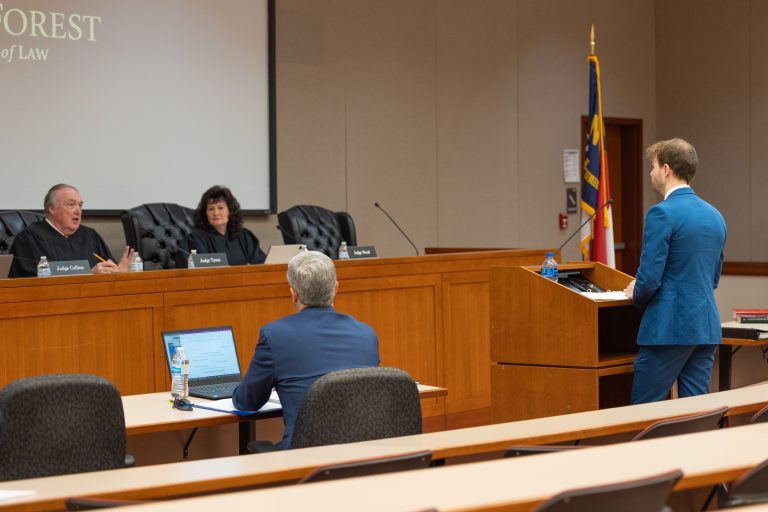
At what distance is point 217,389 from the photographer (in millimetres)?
3875

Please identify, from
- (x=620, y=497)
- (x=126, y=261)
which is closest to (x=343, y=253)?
(x=126, y=261)

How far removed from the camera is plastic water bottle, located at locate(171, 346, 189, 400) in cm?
366

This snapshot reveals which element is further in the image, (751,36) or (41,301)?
(751,36)

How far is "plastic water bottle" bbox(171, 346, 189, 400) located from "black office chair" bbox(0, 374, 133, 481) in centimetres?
58

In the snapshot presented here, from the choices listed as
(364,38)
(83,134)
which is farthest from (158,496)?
(364,38)

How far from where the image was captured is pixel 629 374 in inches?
203

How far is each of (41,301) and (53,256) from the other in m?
1.25

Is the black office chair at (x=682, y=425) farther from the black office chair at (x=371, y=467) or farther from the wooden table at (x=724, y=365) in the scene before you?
the wooden table at (x=724, y=365)

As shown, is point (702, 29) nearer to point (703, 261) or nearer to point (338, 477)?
point (703, 261)

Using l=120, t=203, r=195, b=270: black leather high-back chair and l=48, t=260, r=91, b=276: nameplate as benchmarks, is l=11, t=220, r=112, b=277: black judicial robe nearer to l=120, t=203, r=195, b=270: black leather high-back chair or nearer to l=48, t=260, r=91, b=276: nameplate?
l=120, t=203, r=195, b=270: black leather high-back chair

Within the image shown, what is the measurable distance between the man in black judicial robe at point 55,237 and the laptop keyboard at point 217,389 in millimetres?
1880

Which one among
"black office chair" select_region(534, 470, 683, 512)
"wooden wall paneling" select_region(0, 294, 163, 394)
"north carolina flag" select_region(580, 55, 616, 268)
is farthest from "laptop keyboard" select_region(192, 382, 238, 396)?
"north carolina flag" select_region(580, 55, 616, 268)

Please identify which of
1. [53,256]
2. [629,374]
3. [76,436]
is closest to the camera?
[76,436]

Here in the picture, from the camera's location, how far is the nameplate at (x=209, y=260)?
18.3ft
